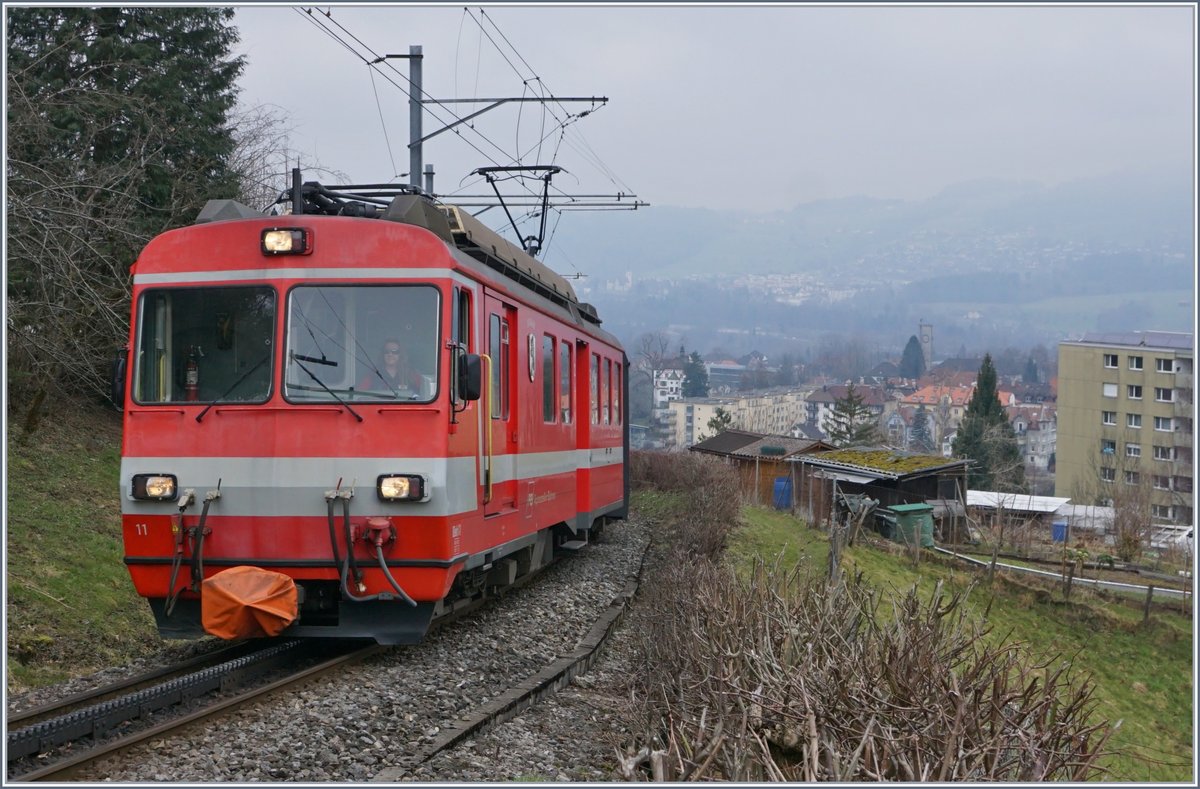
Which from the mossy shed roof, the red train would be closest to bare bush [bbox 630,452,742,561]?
the red train

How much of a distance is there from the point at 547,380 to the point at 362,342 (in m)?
3.69

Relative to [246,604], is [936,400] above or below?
above

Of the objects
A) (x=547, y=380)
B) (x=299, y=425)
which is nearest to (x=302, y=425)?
(x=299, y=425)

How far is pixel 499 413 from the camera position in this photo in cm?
973

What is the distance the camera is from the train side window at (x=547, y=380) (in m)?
11.5

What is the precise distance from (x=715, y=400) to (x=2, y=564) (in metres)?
106

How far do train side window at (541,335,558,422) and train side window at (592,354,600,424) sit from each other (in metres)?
2.44

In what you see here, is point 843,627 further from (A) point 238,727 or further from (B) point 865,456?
(B) point 865,456

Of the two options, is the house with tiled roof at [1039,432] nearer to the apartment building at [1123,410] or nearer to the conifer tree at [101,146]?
the apartment building at [1123,410]

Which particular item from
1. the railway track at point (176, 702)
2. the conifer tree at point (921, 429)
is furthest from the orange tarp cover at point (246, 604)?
the conifer tree at point (921, 429)

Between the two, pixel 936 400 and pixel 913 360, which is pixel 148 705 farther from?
pixel 913 360

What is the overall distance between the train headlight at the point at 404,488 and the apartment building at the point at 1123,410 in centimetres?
6253

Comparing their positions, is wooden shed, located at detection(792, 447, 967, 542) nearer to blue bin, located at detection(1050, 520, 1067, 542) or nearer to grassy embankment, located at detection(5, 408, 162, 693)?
blue bin, located at detection(1050, 520, 1067, 542)

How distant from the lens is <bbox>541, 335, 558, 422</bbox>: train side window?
11461 millimetres
